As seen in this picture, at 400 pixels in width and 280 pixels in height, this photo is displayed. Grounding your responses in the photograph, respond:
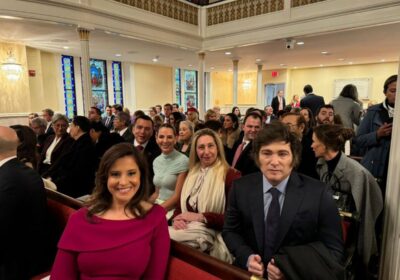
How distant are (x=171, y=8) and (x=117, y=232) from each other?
7945mm

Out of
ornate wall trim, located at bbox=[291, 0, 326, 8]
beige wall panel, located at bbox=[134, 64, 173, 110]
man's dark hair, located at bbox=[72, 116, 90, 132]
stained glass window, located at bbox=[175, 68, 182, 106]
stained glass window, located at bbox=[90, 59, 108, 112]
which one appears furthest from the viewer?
stained glass window, located at bbox=[175, 68, 182, 106]

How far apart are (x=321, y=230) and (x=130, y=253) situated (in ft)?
2.95

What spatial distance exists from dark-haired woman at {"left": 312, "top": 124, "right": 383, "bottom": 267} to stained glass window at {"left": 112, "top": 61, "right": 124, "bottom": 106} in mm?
11967

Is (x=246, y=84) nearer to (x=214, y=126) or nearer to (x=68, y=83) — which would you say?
(x=68, y=83)

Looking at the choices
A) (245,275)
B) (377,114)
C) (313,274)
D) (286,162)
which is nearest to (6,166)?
(245,275)

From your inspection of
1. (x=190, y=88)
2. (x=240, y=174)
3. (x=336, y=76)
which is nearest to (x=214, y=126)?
(x=240, y=174)

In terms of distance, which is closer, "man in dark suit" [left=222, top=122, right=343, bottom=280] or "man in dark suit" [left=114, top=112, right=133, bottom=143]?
"man in dark suit" [left=222, top=122, right=343, bottom=280]

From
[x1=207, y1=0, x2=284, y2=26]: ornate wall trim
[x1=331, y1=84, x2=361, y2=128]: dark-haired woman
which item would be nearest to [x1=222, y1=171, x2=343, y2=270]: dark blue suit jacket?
[x1=331, y1=84, x2=361, y2=128]: dark-haired woman

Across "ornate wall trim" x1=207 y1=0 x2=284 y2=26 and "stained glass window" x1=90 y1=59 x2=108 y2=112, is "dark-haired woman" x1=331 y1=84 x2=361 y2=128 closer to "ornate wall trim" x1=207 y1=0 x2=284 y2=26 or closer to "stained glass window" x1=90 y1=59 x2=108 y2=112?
"ornate wall trim" x1=207 y1=0 x2=284 y2=26

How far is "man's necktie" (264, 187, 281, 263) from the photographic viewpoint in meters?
1.29

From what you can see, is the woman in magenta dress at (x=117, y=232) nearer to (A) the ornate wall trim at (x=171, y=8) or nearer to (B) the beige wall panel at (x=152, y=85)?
(A) the ornate wall trim at (x=171, y=8)

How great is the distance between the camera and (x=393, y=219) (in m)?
1.52

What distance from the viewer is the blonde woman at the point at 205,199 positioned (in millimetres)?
1794

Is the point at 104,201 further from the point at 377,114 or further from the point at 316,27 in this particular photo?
the point at 316,27
